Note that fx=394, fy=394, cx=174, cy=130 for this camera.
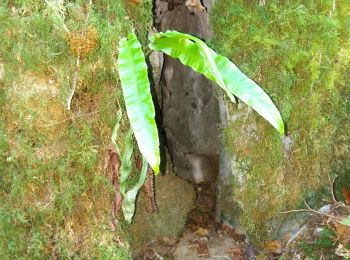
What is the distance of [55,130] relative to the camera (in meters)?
1.89

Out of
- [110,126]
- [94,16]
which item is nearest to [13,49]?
[94,16]

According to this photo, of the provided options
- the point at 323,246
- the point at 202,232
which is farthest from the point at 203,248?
the point at 323,246

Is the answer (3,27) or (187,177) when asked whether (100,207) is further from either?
(187,177)

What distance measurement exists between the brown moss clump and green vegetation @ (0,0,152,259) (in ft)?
0.05

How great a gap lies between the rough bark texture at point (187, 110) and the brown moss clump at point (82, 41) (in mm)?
1469

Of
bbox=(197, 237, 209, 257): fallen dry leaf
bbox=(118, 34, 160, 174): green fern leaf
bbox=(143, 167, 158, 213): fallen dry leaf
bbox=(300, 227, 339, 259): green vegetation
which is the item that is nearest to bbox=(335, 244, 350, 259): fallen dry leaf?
bbox=(300, 227, 339, 259): green vegetation

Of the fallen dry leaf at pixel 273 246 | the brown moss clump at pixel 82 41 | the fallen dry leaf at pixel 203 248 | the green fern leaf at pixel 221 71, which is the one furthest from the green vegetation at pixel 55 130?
the fallen dry leaf at pixel 273 246

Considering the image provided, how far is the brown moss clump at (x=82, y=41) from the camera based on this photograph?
1.81 meters

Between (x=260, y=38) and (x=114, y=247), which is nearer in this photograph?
(x=114, y=247)

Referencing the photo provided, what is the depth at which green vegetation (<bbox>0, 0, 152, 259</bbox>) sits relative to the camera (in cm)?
179

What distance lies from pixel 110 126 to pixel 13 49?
23.0 inches

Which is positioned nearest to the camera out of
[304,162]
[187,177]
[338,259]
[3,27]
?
[3,27]

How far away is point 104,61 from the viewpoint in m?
1.94

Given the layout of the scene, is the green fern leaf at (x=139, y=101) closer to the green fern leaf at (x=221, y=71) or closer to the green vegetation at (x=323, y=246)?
the green fern leaf at (x=221, y=71)
